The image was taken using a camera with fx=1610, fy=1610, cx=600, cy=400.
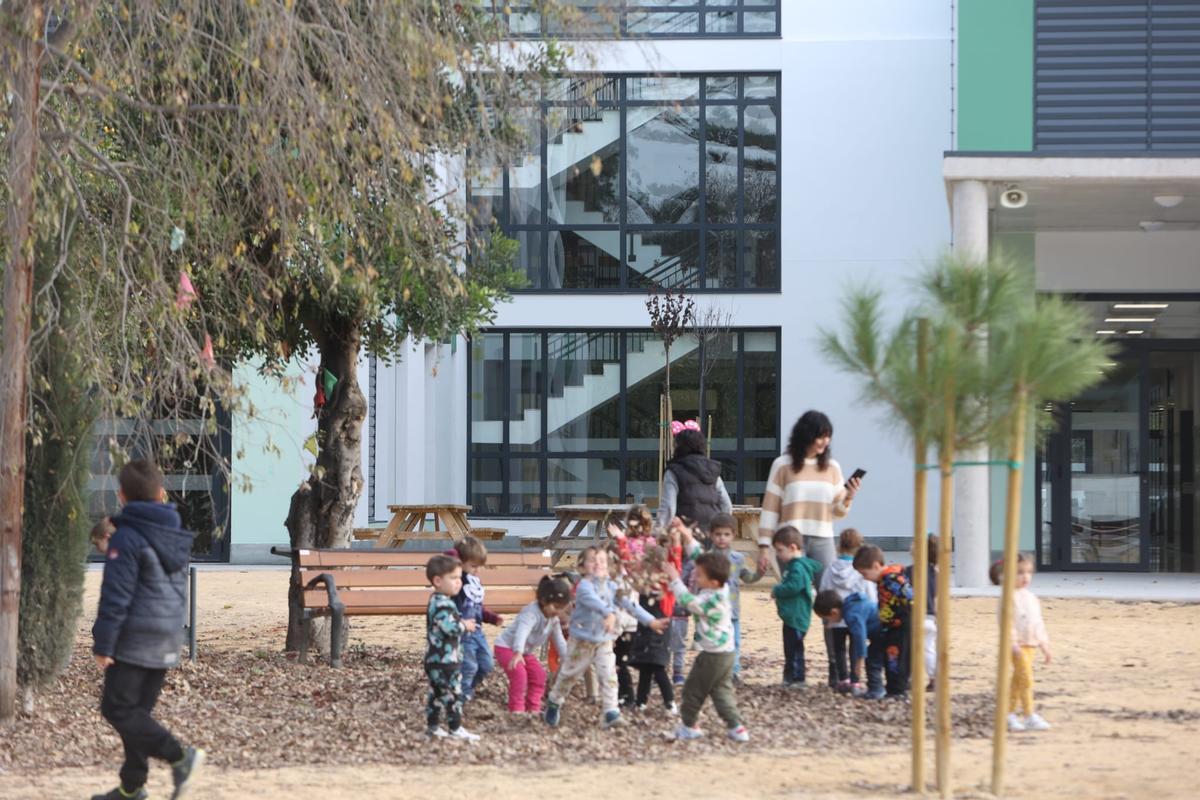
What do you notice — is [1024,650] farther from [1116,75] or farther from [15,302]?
[1116,75]

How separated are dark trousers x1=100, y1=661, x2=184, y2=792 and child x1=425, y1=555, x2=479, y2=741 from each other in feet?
5.42

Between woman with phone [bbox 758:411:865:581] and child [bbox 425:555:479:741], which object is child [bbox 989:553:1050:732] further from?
child [bbox 425:555:479:741]

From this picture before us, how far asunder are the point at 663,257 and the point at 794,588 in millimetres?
12788

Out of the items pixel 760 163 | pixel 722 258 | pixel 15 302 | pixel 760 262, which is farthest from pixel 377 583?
pixel 760 163

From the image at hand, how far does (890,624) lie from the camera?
8836 millimetres

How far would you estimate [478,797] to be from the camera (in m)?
A: 6.50

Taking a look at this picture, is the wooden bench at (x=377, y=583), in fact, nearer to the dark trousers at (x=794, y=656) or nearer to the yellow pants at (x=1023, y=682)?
the dark trousers at (x=794, y=656)

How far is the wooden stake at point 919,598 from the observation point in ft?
20.7

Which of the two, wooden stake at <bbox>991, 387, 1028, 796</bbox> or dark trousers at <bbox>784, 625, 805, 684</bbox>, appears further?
dark trousers at <bbox>784, 625, 805, 684</bbox>

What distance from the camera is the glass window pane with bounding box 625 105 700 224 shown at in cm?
2169

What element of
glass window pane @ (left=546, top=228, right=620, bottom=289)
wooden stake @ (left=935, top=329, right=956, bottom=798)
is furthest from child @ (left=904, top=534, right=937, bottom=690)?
glass window pane @ (left=546, top=228, right=620, bottom=289)

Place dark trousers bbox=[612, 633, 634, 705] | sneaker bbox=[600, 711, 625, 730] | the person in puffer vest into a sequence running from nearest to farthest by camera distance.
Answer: sneaker bbox=[600, 711, 625, 730], dark trousers bbox=[612, 633, 634, 705], the person in puffer vest

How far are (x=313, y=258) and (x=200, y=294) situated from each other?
77cm

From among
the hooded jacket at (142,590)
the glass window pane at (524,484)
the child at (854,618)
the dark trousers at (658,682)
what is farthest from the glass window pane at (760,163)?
the hooded jacket at (142,590)
